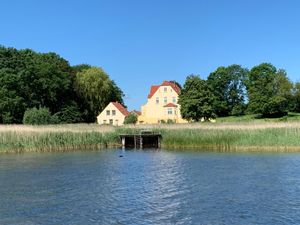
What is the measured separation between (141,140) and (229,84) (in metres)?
50.9

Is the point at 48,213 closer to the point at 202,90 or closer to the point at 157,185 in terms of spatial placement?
the point at 157,185

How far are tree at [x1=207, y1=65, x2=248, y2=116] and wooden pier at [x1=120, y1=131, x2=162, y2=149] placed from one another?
45.2 metres

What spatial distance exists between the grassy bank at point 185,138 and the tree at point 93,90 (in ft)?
117

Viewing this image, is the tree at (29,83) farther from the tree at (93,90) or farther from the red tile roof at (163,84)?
the red tile roof at (163,84)

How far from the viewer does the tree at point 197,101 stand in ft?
202

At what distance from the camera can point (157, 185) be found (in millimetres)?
18906

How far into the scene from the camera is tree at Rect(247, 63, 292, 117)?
74500mm

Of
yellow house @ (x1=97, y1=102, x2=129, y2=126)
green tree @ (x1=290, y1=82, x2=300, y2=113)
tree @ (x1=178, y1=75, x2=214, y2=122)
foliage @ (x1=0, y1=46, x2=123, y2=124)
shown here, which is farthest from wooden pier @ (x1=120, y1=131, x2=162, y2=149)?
green tree @ (x1=290, y1=82, x2=300, y2=113)

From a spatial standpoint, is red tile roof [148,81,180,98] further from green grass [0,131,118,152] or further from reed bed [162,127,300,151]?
reed bed [162,127,300,151]

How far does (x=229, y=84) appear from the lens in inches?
3578

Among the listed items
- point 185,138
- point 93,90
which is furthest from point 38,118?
point 93,90

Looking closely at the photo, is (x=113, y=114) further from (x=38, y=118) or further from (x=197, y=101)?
(x=38, y=118)

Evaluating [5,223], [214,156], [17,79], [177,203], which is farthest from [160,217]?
[17,79]

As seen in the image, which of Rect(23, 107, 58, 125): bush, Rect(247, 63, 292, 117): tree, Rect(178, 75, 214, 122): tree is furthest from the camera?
Rect(247, 63, 292, 117): tree
